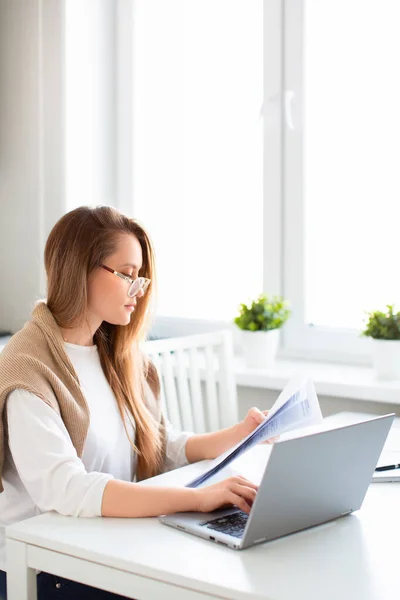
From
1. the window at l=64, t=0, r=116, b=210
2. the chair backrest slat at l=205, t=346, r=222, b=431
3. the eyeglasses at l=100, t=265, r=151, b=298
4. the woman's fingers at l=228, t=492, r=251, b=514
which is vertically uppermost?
the window at l=64, t=0, r=116, b=210

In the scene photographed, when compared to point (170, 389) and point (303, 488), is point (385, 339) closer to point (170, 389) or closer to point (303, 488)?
point (170, 389)

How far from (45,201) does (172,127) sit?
0.49 meters

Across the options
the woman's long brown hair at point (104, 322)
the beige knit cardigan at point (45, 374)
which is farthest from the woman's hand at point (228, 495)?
the woman's long brown hair at point (104, 322)

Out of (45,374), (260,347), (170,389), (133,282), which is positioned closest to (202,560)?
(45,374)

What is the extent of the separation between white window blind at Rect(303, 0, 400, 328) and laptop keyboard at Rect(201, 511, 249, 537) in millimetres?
1255

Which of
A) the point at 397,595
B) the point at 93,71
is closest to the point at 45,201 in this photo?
the point at 93,71

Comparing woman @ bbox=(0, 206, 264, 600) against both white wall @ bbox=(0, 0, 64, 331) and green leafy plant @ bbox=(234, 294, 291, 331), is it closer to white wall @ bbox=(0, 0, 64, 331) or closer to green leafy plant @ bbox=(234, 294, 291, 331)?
green leafy plant @ bbox=(234, 294, 291, 331)

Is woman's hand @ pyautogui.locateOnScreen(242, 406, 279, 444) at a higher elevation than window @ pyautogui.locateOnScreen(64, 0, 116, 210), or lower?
lower

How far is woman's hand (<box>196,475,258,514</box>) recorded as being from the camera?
125cm

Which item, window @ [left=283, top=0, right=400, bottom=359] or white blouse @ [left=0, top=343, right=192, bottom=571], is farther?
Result: window @ [left=283, top=0, right=400, bottom=359]

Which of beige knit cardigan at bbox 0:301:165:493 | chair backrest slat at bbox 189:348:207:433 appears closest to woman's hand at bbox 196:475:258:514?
beige knit cardigan at bbox 0:301:165:493

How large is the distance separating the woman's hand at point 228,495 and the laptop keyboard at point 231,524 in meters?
0.02

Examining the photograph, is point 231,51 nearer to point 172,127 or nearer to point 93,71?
point 172,127

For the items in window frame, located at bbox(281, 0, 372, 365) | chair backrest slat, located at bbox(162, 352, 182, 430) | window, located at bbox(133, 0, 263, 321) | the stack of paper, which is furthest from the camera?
window, located at bbox(133, 0, 263, 321)
